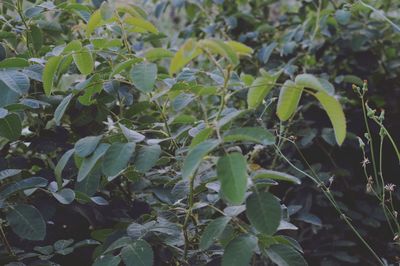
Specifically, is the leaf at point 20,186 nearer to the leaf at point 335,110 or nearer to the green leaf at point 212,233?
the green leaf at point 212,233

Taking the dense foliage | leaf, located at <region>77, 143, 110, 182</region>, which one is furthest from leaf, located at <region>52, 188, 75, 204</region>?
leaf, located at <region>77, 143, 110, 182</region>

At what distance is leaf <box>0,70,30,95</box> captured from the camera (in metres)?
1.10

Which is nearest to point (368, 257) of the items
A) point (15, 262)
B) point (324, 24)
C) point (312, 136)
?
point (312, 136)

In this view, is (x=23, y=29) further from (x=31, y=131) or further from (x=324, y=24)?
(x=324, y=24)

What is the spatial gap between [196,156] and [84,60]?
1.53 feet

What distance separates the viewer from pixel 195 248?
1157mm

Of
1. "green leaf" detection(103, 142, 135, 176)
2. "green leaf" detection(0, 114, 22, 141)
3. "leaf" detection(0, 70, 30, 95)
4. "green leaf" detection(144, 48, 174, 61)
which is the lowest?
"green leaf" detection(0, 114, 22, 141)

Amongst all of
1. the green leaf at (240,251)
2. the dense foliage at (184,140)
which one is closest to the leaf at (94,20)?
the dense foliage at (184,140)

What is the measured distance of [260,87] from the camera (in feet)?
3.05

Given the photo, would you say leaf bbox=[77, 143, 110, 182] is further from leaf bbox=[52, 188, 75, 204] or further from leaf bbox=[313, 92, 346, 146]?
leaf bbox=[313, 92, 346, 146]

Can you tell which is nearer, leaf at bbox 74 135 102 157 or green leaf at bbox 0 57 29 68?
leaf at bbox 74 135 102 157

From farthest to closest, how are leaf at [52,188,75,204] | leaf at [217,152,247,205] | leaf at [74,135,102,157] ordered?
1. leaf at [52,188,75,204]
2. leaf at [74,135,102,157]
3. leaf at [217,152,247,205]

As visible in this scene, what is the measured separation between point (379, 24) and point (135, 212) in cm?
136

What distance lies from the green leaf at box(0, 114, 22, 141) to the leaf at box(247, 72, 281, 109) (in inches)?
20.8
